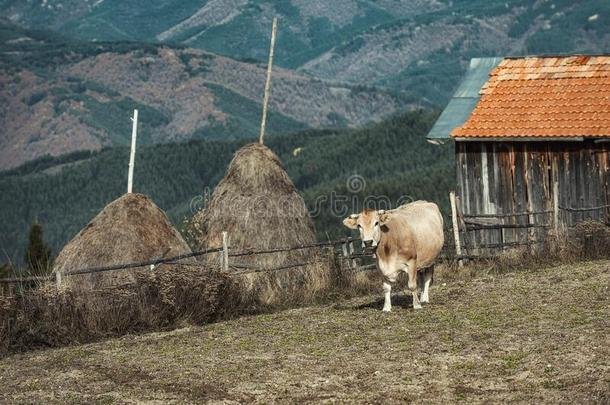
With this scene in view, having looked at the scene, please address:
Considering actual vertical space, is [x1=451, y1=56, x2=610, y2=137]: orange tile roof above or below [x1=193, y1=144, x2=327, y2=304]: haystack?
above

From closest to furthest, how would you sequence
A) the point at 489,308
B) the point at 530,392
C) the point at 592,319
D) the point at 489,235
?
the point at 530,392 < the point at 592,319 < the point at 489,308 < the point at 489,235

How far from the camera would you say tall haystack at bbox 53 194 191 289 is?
864 inches

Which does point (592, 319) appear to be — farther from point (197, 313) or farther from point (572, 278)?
point (197, 313)

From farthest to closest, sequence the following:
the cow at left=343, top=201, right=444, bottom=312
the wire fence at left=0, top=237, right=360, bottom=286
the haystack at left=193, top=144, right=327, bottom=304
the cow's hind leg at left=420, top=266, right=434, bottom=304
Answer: the haystack at left=193, top=144, right=327, bottom=304 < the cow's hind leg at left=420, top=266, right=434, bottom=304 < the cow at left=343, top=201, right=444, bottom=312 < the wire fence at left=0, top=237, right=360, bottom=286

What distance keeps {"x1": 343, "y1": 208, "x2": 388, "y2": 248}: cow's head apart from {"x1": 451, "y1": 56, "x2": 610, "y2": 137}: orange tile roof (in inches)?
485

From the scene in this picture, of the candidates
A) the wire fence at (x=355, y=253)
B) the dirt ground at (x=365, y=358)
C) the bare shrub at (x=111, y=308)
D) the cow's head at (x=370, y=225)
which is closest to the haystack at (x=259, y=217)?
the wire fence at (x=355, y=253)

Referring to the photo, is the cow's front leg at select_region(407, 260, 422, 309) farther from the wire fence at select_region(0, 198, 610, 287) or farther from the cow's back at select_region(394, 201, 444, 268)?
the wire fence at select_region(0, 198, 610, 287)

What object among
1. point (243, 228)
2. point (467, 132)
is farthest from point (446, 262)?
point (467, 132)

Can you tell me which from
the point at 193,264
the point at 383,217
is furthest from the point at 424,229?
the point at 193,264

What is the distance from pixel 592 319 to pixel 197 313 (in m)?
6.40

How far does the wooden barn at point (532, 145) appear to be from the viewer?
30.3 metres

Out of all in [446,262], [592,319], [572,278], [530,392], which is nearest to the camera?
[530,392]

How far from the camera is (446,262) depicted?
85.5 feet

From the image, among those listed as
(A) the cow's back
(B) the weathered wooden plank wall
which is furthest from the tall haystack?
(B) the weathered wooden plank wall
